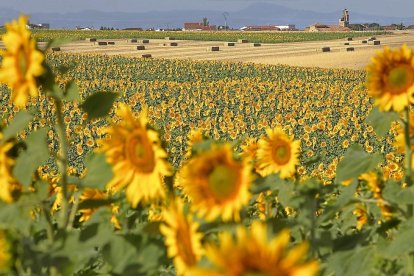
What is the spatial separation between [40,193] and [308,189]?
31.4 inches

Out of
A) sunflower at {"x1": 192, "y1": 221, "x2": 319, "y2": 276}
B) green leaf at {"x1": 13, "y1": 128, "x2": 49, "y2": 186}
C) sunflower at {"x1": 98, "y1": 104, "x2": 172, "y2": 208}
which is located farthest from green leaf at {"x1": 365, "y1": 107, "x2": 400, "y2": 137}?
sunflower at {"x1": 192, "y1": 221, "x2": 319, "y2": 276}

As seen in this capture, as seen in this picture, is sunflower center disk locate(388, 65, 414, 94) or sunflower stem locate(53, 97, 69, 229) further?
sunflower center disk locate(388, 65, 414, 94)

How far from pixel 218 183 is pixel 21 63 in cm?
67

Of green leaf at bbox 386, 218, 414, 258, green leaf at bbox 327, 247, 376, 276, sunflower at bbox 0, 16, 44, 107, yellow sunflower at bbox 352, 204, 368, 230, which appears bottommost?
yellow sunflower at bbox 352, 204, 368, 230

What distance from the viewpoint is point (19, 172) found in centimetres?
182

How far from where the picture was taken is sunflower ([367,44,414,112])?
7.45 feet

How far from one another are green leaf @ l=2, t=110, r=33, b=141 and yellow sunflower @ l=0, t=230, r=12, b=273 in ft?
0.83

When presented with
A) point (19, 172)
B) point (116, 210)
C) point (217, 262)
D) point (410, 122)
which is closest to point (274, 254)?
point (217, 262)

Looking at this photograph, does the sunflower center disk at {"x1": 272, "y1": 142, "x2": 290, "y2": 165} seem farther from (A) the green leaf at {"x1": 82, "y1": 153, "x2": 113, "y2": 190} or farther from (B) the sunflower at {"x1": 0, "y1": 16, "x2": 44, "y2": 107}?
(B) the sunflower at {"x1": 0, "y1": 16, "x2": 44, "y2": 107}

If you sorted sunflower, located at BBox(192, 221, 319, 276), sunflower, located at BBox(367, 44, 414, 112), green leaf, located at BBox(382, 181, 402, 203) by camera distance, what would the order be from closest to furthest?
sunflower, located at BBox(192, 221, 319, 276) → green leaf, located at BBox(382, 181, 402, 203) → sunflower, located at BBox(367, 44, 414, 112)

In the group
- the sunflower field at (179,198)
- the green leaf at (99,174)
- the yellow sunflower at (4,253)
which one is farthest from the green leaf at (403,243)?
the yellow sunflower at (4,253)

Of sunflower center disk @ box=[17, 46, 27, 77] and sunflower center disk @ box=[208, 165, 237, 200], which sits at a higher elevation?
sunflower center disk @ box=[17, 46, 27, 77]

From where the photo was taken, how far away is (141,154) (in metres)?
1.82

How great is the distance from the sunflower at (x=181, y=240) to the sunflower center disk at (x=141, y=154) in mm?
219
